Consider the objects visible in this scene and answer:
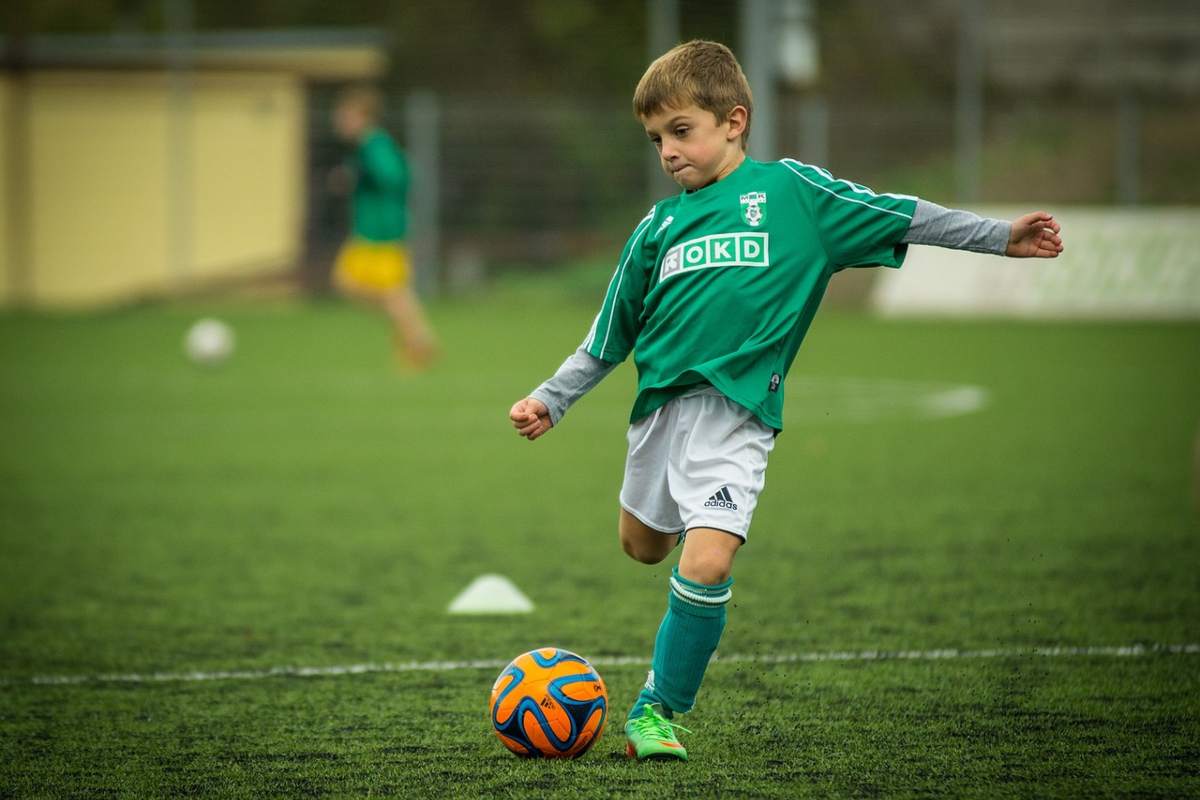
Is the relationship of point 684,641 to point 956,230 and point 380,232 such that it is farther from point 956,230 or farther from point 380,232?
point 380,232

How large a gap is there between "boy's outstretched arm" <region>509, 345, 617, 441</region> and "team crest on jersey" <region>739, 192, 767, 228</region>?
49 cm

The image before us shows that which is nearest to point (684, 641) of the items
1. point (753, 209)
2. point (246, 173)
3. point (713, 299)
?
point (713, 299)

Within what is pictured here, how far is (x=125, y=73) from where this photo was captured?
2650cm

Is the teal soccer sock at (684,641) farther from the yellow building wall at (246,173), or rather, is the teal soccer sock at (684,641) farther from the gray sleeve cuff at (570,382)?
the yellow building wall at (246,173)

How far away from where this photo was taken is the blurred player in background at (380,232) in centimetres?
1479

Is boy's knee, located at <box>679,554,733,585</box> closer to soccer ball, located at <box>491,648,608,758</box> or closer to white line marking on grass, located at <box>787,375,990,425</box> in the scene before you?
soccer ball, located at <box>491,648,608,758</box>

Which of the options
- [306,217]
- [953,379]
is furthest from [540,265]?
[953,379]

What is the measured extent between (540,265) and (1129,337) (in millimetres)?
10553

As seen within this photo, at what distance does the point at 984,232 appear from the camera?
4016 mm

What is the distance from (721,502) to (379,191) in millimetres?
11681

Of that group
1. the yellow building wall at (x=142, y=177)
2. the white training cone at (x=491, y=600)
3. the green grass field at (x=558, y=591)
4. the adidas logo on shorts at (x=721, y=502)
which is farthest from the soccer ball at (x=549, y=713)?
Answer: the yellow building wall at (x=142, y=177)

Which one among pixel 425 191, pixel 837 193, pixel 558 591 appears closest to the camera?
pixel 837 193

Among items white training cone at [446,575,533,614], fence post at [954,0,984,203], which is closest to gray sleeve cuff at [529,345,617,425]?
white training cone at [446,575,533,614]

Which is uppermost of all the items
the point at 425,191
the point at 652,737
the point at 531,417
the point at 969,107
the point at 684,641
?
the point at 969,107
